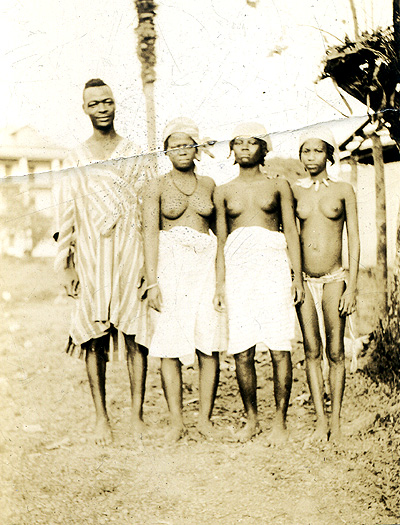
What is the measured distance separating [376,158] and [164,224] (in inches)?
41.4

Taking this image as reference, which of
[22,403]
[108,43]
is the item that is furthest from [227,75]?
[22,403]

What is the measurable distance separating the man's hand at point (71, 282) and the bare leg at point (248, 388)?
0.81 meters

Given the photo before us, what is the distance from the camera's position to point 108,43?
299 cm

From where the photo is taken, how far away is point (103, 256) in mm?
3053

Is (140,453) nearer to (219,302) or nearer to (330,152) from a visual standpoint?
(219,302)

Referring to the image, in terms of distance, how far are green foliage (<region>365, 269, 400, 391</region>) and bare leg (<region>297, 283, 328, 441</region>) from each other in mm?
247


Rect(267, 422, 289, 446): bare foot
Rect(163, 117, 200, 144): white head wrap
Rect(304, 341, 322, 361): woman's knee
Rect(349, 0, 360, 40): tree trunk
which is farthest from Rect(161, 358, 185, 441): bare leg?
Rect(349, 0, 360, 40): tree trunk

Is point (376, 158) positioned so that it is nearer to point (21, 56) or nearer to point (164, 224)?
point (164, 224)

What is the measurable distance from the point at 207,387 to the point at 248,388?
191 millimetres

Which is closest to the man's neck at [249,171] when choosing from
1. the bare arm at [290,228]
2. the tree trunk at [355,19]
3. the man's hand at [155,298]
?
the bare arm at [290,228]

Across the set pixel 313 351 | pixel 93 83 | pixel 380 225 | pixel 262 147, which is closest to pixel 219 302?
pixel 313 351

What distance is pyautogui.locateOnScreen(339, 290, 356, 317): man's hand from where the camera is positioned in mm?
3094

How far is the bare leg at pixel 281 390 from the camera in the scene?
10.1ft

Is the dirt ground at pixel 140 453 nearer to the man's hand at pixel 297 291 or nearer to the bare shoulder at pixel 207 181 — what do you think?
the man's hand at pixel 297 291
